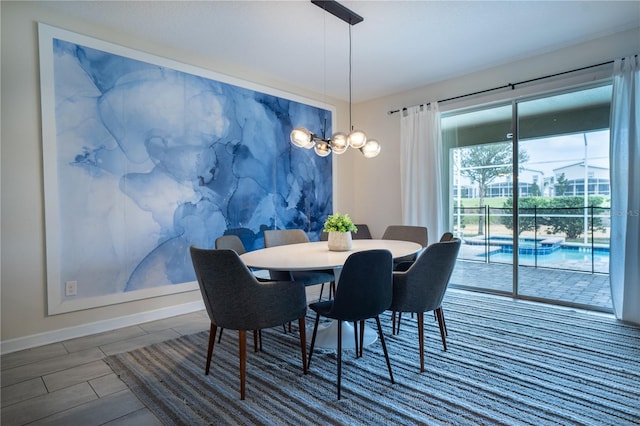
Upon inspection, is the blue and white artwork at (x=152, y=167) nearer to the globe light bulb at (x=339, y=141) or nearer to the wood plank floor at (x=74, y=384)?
the wood plank floor at (x=74, y=384)

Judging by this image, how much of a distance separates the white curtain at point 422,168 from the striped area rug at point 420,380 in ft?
5.56

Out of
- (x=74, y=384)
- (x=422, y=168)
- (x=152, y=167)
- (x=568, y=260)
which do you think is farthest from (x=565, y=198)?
(x=74, y=384)

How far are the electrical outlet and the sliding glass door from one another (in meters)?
4.03

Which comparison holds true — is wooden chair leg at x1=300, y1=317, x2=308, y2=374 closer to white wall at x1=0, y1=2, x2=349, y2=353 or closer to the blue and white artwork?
the blue and white artwork

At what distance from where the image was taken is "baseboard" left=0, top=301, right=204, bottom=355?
2.60 meters

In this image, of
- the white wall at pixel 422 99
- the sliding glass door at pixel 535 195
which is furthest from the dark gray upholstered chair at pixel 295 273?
the sliding glass door at pixel 535 195

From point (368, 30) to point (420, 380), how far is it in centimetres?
278

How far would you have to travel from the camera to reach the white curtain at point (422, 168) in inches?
170

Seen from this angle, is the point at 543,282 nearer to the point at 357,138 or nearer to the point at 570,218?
the point at 570,218

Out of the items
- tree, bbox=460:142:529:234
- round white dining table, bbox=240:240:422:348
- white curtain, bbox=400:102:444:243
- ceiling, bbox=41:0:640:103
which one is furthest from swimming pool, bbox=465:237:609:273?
ceiling, bbox=41:0:640:103

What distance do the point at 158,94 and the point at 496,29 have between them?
3.13 meters

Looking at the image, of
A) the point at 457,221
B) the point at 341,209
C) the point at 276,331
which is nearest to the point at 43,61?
the point at 276,331

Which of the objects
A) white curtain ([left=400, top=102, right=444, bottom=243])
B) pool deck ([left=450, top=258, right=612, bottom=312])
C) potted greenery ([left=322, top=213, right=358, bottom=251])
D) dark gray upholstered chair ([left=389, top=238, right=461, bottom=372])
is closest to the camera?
dark gray upholstered chair ([left=389, top=238, right=461, bottom=372])

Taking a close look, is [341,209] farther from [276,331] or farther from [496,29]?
[496,29]
